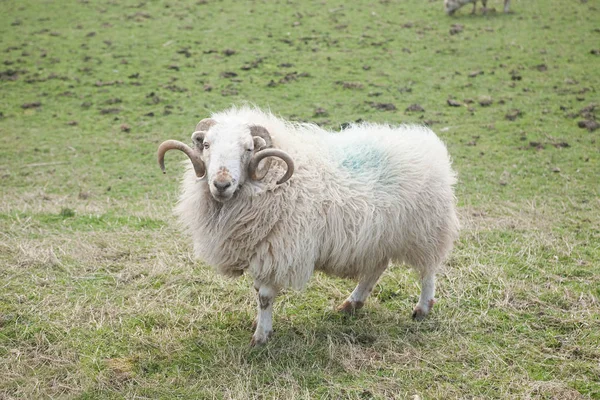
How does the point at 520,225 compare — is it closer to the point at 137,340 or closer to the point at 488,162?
the point at 488,162

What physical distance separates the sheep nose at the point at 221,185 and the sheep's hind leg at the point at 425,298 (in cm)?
198

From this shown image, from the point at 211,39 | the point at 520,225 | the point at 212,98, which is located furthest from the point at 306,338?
the point at 211,39

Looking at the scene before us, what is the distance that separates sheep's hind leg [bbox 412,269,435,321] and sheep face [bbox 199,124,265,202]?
186 cm

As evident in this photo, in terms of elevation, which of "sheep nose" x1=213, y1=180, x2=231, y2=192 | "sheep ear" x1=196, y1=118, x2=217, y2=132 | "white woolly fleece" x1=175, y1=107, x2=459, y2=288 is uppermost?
"sheep ear" x1=196, y1=118, x2=217, y2=132

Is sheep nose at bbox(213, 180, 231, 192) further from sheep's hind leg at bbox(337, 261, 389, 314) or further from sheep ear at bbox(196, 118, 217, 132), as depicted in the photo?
sheep's hind leg at bbox(337, 261, 389, 314)

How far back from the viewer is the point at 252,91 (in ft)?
42.6

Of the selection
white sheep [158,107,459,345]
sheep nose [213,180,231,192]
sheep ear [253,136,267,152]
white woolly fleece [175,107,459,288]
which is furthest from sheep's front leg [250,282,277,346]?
sheep ear [253,136,267,152]

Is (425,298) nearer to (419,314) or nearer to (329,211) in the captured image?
(419,314)

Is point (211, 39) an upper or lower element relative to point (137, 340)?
upper

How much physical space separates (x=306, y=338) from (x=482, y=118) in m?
8.16

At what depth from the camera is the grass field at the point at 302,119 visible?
4242 mm

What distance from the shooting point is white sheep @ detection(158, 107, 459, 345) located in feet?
14.5

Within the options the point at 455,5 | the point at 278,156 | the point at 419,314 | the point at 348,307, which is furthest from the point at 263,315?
the point at 455,5

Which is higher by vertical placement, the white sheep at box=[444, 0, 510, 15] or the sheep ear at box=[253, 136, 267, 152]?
the white sheep at box=[444, 0, 510, 15]
